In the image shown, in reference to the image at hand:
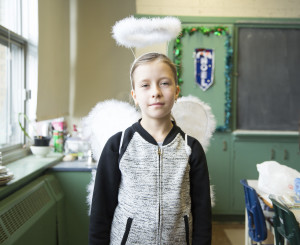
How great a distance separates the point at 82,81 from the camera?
3.53m

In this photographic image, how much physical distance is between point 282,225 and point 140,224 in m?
1.00

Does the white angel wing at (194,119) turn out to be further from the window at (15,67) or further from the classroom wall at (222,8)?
the classroom wall at (222,8)

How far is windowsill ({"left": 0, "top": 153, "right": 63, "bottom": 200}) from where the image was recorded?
1.63m

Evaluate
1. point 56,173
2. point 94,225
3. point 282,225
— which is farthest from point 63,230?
point 282,225

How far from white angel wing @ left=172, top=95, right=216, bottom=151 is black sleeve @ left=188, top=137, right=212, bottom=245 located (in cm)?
36

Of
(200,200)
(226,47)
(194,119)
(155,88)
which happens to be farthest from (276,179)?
(226,47)

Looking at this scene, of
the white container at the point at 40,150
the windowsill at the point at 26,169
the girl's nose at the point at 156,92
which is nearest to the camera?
the girl's nose at the point at 156,92

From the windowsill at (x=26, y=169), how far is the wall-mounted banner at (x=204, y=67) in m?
1.71

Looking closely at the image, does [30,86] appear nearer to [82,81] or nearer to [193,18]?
A: [82,81]

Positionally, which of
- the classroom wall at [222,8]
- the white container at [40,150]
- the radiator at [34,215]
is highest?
the classroom wall at [222,8]

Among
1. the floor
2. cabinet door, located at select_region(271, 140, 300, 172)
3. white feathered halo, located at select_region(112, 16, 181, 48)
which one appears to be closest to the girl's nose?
white feathered halo, located at select_region(112, 16, 181, 48)

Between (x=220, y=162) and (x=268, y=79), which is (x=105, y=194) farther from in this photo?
(x=268, y=79)

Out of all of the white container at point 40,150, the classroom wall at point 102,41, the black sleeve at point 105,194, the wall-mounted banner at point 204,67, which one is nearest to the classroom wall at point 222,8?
the classroom wall at point 102,41

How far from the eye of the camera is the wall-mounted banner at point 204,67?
3.36 metres
